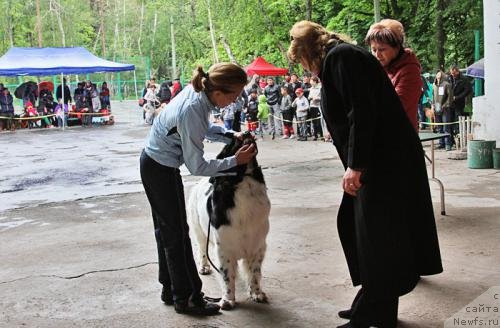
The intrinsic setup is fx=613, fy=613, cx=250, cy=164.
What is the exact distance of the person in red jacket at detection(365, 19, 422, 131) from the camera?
14.9 feet

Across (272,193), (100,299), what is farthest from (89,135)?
(100,299)

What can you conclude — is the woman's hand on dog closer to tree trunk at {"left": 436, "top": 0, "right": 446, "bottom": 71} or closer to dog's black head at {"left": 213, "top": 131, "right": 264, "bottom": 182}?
dog's black head at {"left": 213, "top": 131, "right": 264, "bottom": 182}

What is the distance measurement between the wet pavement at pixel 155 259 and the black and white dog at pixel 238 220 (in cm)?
23

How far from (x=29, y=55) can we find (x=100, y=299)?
2283 centimetres

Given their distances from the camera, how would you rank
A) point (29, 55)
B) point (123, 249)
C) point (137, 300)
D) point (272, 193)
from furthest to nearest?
point (29, 55) → point (272, 193) → point (123, 249) → point (137, 300)

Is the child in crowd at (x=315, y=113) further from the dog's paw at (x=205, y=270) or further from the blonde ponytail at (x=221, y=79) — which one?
the blonde ponytail at (x=221, y=79)

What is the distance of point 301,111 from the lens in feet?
60.7

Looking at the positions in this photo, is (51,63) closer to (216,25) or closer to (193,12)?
(216,25)

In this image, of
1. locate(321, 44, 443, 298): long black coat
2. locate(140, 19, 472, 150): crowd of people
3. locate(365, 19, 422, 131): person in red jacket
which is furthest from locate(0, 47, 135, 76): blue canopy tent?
locate(321, 44, 443, 298): long black coat

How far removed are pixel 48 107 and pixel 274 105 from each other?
1197 centimetres

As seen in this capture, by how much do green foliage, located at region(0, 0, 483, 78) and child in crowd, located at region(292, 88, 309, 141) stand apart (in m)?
5.41

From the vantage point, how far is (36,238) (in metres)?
7.46

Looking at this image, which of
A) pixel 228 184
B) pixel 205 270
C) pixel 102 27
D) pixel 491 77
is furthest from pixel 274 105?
pixel 102 27

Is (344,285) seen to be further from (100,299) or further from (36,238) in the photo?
(36,238)
